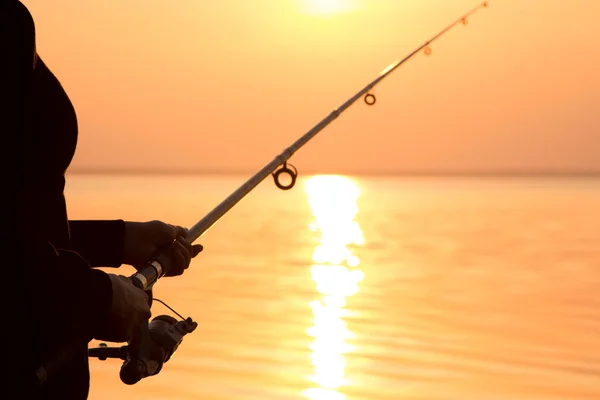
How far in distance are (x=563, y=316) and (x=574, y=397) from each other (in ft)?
12.5

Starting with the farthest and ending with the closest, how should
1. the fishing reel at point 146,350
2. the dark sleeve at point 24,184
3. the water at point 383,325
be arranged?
the water at point 383,325
the fishing reel at point 146,350
the dark sleeve at point 24,184

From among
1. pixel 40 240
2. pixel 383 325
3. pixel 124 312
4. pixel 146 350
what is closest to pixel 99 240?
pixel 146 350

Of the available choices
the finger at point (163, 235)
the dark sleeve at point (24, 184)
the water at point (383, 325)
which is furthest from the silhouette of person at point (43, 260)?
the water at point (383, 325)

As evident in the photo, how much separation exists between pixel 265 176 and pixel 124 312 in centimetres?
166

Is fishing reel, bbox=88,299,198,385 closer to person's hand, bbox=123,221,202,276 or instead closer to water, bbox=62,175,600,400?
person's hand, bbox=123,221,202,276

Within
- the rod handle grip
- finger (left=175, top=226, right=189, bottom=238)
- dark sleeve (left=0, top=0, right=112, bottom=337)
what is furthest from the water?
dark sleeve (left=0, top=0, right=112, bottom=337)

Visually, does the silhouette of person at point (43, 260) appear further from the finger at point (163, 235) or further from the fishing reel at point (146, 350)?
the finger at point (163, 235)

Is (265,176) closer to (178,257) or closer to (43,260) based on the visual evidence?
(178,257)

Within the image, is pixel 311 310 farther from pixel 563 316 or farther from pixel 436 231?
pixel 436 231

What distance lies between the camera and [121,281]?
2260mm

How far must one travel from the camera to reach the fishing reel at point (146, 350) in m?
2.47

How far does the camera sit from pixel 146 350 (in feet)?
8.20

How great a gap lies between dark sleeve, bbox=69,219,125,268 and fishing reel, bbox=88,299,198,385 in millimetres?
331

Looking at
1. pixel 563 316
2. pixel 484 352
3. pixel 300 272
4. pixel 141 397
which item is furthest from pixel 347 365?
pixel 300 272
